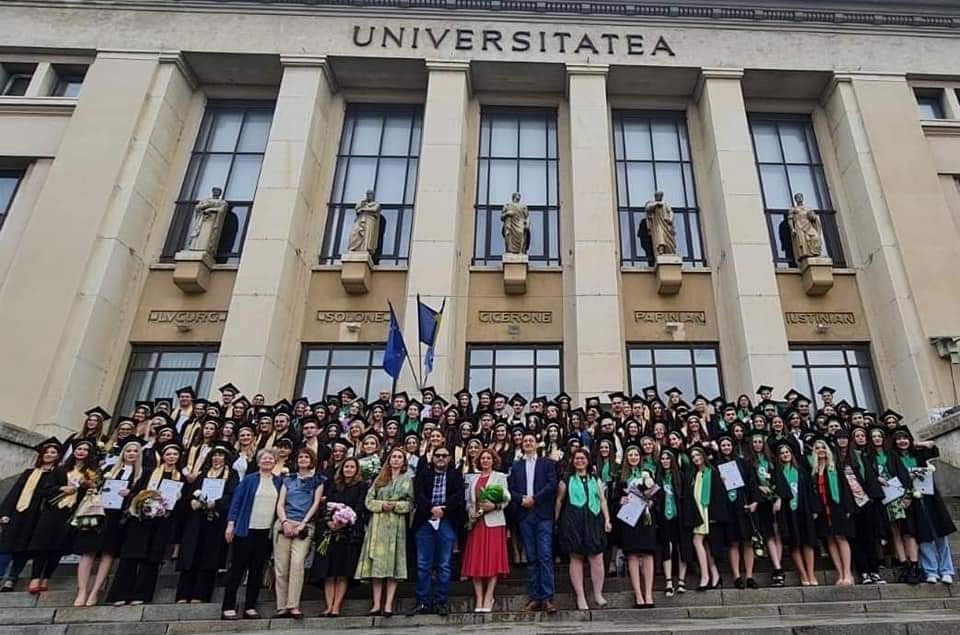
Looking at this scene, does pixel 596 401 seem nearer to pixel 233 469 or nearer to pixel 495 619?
pixel 495 619

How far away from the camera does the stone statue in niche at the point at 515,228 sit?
14.1 meters

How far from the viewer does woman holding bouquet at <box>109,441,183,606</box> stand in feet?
20.9

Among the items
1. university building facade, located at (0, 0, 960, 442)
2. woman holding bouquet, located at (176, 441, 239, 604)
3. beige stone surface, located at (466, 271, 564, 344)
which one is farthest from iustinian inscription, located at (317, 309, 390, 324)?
woman holding bouquet, located at (176, 441, 239, 604)

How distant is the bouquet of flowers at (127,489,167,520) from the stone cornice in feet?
46.0

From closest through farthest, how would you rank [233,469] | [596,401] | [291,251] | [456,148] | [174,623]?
[174,623] < [233,469] < [596,401] < [291,251] < [456,148]

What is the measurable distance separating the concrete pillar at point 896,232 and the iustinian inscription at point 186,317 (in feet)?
47.7

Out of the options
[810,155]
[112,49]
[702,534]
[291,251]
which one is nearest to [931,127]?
[810,155]

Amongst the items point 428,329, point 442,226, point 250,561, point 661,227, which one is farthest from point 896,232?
point 250,561

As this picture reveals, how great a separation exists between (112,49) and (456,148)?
30.2 feet

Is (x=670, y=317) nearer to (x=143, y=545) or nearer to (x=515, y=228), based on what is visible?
(x=515, y=228)

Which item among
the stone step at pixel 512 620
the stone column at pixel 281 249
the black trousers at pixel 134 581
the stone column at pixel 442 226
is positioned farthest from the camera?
the stone column at pixel 442 226

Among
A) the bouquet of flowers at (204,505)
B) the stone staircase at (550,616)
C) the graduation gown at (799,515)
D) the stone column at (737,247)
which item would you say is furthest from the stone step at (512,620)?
the stone column at (737,247)

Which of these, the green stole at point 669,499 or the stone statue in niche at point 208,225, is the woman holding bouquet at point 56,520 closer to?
the green stole at point 669,499

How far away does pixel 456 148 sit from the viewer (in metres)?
14.9
